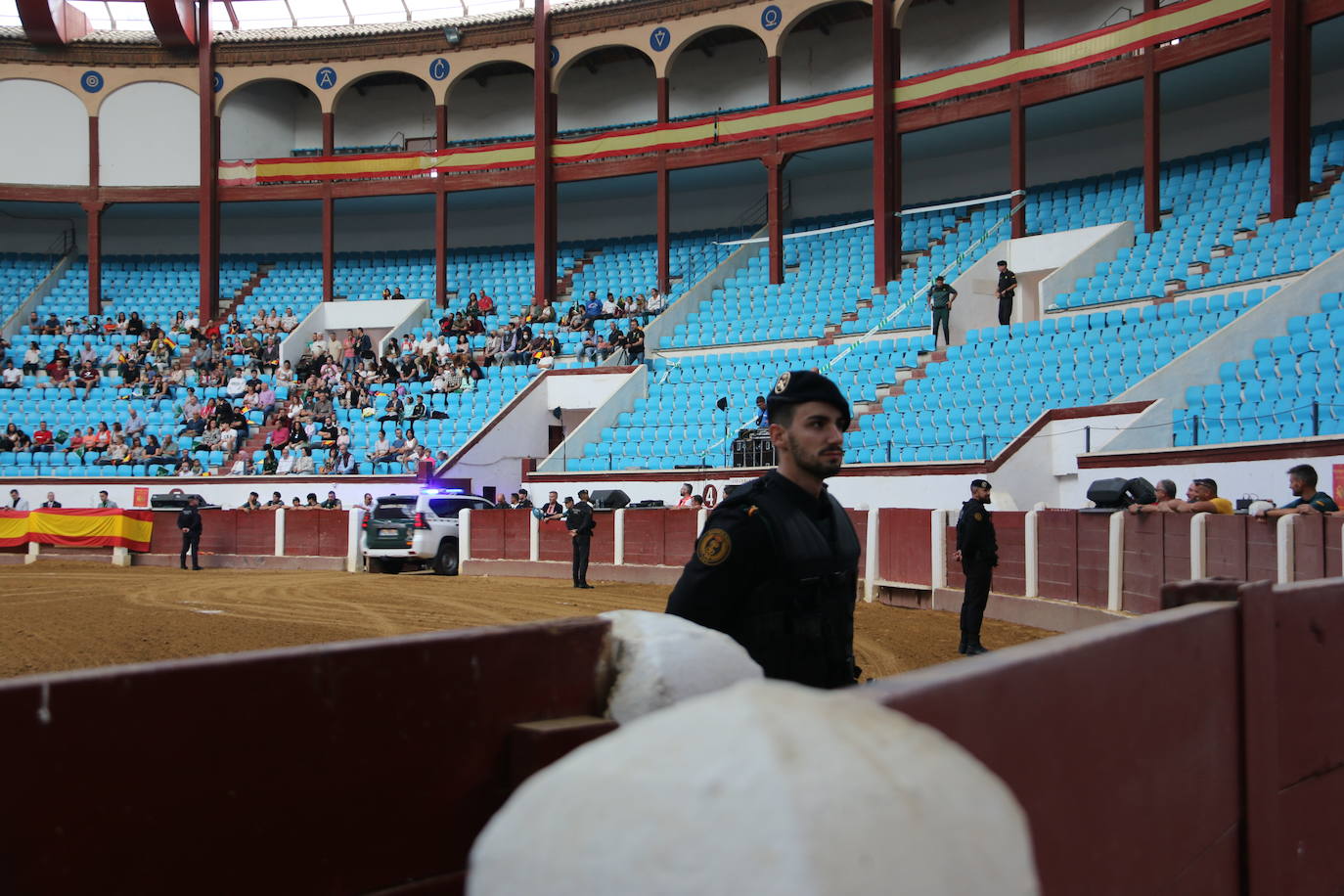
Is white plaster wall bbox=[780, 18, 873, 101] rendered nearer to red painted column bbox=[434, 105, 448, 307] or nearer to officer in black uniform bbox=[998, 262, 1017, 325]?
red painted column bbox=[434, 105, 448, 307]

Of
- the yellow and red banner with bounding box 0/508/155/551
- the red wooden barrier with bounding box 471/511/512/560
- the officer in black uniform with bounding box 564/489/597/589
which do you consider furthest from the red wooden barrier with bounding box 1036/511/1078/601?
the yellow and red banner with bounding box 0/508/155/551

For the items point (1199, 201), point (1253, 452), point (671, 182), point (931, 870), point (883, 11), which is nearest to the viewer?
point (931, 870)

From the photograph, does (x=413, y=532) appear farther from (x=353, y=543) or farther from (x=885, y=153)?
(x=885, y=153)

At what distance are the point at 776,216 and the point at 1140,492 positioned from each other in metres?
21.5

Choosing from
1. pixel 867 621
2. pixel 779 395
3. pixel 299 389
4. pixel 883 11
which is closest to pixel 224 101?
pixel 299 389

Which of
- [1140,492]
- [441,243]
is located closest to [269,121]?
[441,243]

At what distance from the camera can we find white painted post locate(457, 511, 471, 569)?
24.7 metres

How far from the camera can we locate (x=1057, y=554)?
14945 millimetres

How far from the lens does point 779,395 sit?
3686mm

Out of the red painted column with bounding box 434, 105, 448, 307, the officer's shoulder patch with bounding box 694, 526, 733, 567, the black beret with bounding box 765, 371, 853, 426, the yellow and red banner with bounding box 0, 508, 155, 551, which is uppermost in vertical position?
the red painted column with bounding box 434, 105, 448, 307

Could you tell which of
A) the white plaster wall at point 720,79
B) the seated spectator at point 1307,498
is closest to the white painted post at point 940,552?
the seated spectator at point 1307,498

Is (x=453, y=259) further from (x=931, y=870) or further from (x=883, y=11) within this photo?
(x=931, y=870)

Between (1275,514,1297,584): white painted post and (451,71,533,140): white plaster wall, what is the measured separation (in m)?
36.2

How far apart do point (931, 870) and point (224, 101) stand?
1780 inches
